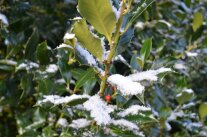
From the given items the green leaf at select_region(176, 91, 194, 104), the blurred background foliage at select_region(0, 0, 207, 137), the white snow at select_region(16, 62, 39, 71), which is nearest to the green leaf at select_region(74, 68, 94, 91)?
the blurred background foliage at select_region(0, 0, 207, 137)

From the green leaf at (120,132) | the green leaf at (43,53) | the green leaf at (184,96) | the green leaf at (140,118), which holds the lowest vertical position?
the green leaf at (120,132)

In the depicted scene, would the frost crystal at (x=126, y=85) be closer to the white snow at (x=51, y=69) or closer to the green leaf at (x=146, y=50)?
the green leaf at (x=146, y=50)

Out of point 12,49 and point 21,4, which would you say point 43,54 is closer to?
point 12,49

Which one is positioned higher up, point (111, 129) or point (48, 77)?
point (48, 77)

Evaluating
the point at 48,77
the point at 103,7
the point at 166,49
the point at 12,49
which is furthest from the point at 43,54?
the point at 166,49

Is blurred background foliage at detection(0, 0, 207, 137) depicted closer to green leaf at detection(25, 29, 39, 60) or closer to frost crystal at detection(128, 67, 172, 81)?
green leaf at detection(25, 29, 39, 60)

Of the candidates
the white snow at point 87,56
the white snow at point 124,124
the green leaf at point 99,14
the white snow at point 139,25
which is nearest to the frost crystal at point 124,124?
the white snow at point 124,124
